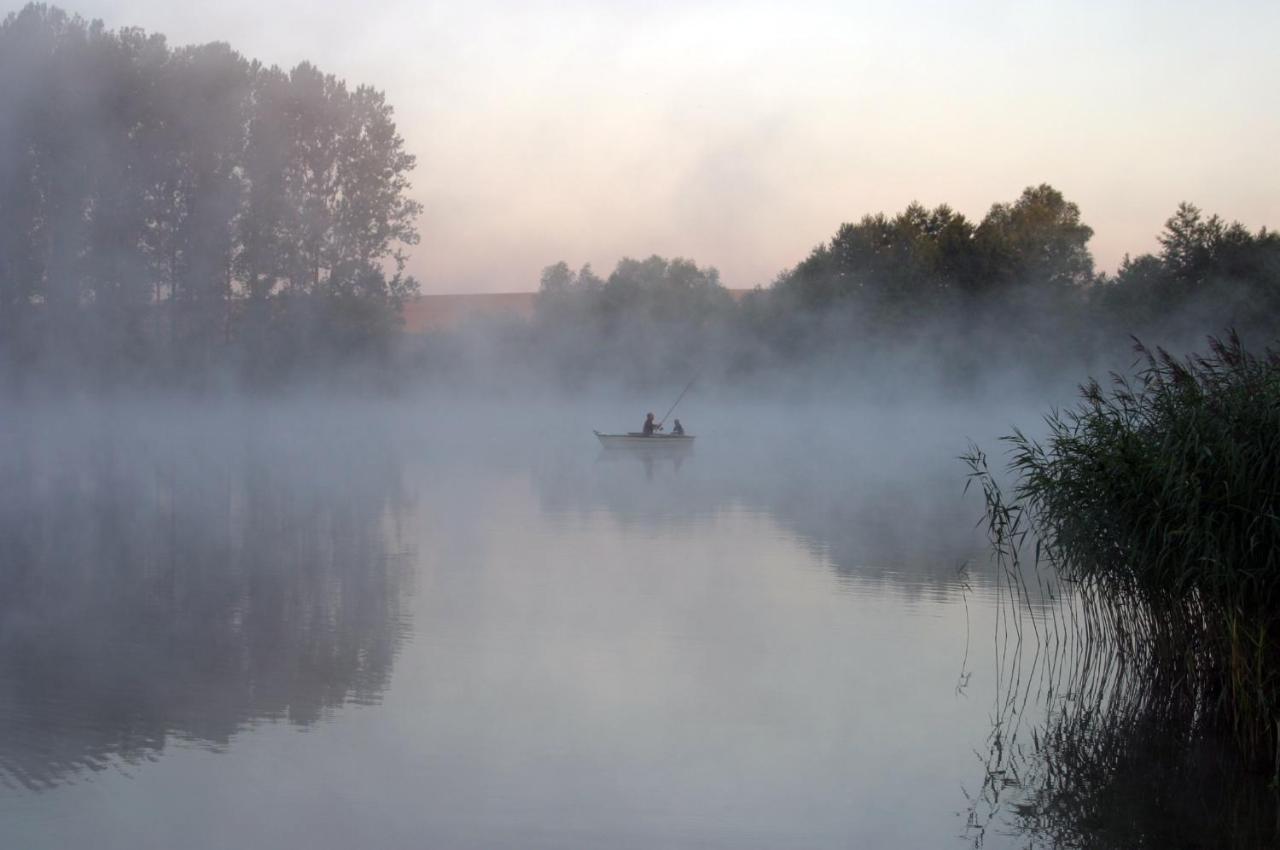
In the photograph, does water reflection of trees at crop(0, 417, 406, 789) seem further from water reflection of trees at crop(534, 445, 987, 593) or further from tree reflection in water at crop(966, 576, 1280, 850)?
water reflection of trees at crop(534, 445, 987, 593)

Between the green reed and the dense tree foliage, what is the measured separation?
3637cm

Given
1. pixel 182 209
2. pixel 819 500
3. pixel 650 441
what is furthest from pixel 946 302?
pixel 819 500

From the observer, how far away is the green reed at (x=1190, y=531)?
20.5 ft

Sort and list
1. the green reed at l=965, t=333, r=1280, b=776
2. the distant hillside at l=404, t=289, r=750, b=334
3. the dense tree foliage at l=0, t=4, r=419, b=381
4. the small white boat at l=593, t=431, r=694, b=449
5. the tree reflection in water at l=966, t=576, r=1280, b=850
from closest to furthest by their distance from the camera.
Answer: the tree reflection in water at l=966, t=576, r=1280, b=850 < the green reed at l=965, t=333, r=1280, b=776 < the small white boat at l=593, t=431, r=694, b=449 < the dense tree foliage at l=0, t=4, r=419, b=381 < the distant hillside at l=404, t=289, r=750, b=334

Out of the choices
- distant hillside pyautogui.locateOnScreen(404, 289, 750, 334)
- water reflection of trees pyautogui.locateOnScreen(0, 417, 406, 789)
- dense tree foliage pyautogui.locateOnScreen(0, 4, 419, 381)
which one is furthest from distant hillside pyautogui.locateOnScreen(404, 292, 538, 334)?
water reflection of trees pyautogui.locateOnScreen(0, 417, 406, 789)

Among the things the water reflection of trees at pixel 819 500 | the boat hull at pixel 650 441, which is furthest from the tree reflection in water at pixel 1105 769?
Result: the boat hull at pixel 650 441

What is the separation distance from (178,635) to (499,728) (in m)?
3.22

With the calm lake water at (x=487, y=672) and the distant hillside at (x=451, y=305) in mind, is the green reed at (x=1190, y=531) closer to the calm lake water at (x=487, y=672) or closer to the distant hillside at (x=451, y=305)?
the calm lake water at (x=487, y=672)

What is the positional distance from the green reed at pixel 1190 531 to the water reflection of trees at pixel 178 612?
4.39 m

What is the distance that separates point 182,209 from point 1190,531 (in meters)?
39.0

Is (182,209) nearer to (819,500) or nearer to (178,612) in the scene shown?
(819,500)

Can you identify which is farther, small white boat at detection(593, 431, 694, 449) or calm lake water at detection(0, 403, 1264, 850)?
small white boat at detection(593, 431, 694, 449)

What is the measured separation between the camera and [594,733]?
6.79 metres

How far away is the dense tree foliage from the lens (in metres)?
37.4
